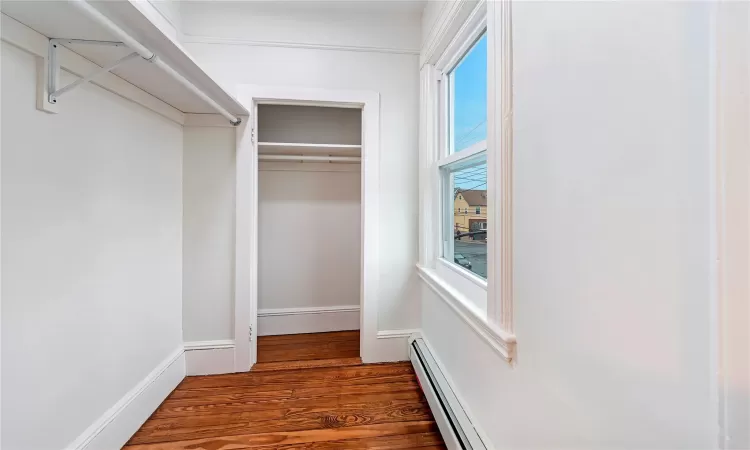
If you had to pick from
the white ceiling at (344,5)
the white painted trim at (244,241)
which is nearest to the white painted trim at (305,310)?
the white painted trim at (244,241)

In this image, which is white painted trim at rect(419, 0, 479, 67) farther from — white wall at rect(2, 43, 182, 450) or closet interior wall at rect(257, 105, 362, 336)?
white wall at rect(2, 43, 182, 450)

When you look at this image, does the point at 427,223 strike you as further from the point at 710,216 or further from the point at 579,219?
the point at 710,216

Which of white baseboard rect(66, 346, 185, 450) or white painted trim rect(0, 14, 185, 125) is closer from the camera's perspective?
white painted trim rect(0, 14, 185, 125)

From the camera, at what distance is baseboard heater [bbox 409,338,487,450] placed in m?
1.15

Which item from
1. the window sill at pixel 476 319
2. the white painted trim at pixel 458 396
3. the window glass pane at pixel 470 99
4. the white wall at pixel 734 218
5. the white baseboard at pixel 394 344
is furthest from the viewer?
the white baseboard at pixel 394 344

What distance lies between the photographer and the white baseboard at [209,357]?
1.94 m

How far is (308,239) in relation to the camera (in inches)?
102

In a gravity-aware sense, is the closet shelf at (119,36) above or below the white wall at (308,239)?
above

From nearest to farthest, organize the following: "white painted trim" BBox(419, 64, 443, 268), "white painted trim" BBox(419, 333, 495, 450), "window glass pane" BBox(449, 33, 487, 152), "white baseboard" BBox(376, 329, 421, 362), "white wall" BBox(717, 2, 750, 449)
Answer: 1. "white wall" BBox(717, 2, 750, 449)
2. "white painted trim" BBox(419, 333, 495, 450)
3. "window glass pane" BBox(449, 33, 487, 152)
4. "white painted trim" BBox(419, 64, 443, 268)
5. "white baseboard" BBox(376, 329, 421, 362)

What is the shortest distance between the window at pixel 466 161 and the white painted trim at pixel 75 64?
160 cm

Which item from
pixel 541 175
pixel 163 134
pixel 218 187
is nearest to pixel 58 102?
pixel 163 134

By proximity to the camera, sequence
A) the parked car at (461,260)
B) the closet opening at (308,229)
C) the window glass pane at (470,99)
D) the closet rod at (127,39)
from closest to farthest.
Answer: the closet rod at (127,39) < the window glass pane at (470,99) < the parked car at (461,260) < the closet opening at (308,229)

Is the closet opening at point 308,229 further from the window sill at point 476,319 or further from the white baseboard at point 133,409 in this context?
the window sill at point 476,319

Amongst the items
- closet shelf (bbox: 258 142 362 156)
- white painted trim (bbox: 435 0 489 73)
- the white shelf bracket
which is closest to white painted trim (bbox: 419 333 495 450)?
closet shelf (bbox: 258 142 362 156)
